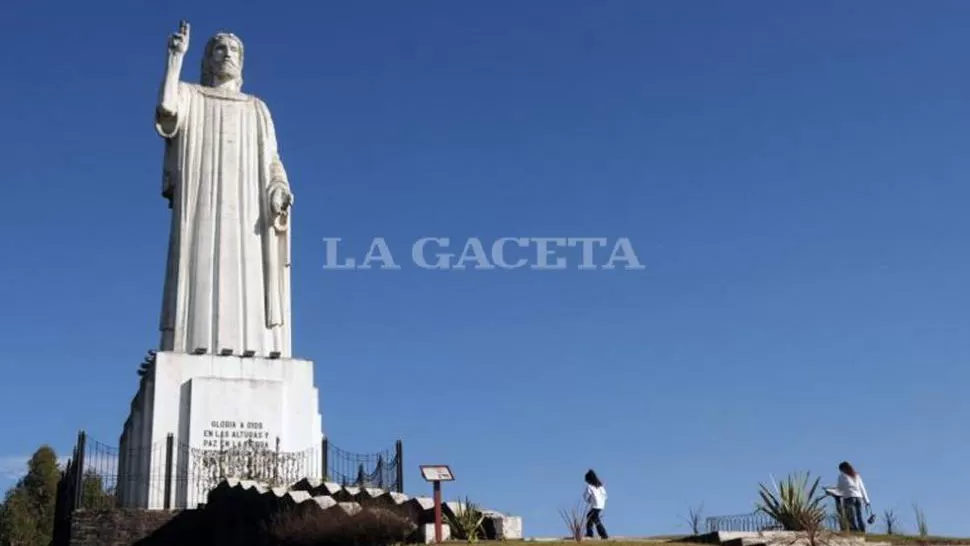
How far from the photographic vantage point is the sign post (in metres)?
13.3

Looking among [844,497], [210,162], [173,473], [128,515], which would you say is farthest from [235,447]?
[844,497]

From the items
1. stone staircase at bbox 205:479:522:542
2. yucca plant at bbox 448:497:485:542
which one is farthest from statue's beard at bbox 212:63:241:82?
yucca plant at bbox 448:497:485:542

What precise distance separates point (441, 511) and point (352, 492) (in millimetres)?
1090

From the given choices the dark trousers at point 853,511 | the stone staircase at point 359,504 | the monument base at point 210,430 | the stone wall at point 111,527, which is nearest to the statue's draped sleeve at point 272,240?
the monument base at point 210,430

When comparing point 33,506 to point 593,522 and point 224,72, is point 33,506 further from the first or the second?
point 593,522

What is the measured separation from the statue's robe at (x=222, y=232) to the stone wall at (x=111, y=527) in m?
3.84

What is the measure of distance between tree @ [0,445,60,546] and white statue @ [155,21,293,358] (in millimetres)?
20966

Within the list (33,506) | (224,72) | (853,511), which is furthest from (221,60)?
(33,506)

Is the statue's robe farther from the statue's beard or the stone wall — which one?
the stone wall

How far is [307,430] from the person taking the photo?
2047 centimetres

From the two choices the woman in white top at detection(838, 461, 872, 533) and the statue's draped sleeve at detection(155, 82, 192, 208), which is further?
the statue's draped sleeve at detection(155, 82, 192, 208)

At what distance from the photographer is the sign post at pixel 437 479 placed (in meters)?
13.3

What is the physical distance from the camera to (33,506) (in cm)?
4097

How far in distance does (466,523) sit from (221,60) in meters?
12.4
